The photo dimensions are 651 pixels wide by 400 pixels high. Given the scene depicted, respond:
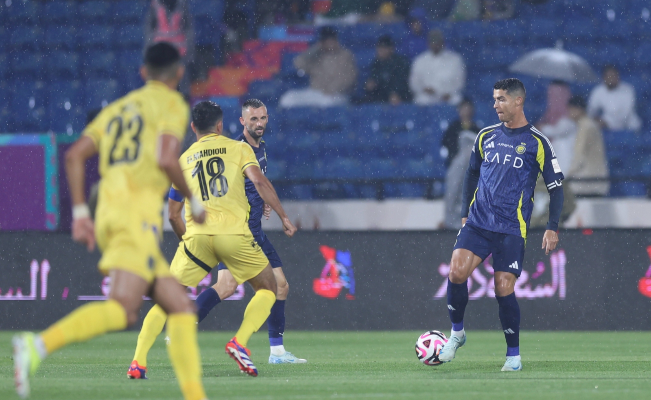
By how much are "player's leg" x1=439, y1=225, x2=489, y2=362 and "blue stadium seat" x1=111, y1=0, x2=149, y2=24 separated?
12.0 metres

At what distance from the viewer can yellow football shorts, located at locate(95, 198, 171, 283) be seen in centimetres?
496

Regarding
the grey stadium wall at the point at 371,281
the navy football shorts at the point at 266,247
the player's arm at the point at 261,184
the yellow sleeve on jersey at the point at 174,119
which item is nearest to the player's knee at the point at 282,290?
the navy football shorts at the point at 266,247

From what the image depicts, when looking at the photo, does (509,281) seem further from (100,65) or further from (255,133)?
(100,65)

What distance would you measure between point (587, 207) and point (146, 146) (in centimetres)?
925

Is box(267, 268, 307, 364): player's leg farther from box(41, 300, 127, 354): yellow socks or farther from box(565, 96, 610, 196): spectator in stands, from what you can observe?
Answer: box(565, 96, 610, 196): spectator in stands

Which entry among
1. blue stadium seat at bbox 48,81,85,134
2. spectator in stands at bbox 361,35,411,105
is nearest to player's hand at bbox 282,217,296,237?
spectator in stands at bbox 361,35,411,105

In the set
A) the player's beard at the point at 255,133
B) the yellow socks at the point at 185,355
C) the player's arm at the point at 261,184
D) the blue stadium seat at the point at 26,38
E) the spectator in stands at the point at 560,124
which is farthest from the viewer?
the blue stadium seat at the point at 26,38

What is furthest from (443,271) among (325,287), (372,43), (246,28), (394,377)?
(246,28)

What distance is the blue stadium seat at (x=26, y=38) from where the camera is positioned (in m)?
18.6

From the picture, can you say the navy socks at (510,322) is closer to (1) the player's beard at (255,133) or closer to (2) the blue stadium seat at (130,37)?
(1) the player's beard at (255,133)

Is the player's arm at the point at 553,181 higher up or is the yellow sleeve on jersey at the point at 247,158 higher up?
the yellow sleeve on jersey at the point at 247,158

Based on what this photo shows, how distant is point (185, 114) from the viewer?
5250 mm

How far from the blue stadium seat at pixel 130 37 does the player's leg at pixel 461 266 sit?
451 inches

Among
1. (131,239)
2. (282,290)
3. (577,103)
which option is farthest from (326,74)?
(131,239)
